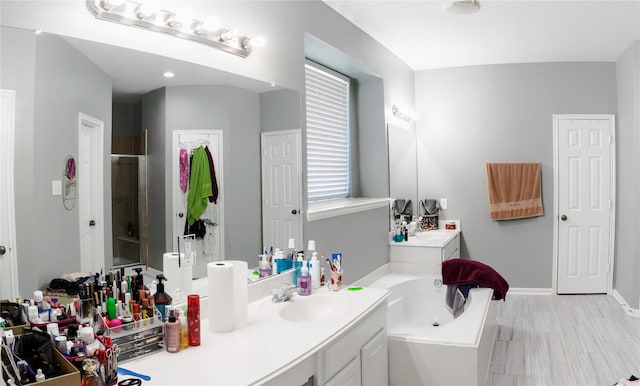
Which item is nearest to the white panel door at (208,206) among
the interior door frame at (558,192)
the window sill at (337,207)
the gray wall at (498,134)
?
the window sill at (337,207)

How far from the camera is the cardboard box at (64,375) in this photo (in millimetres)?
1057

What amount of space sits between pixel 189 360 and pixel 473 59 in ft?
14.7

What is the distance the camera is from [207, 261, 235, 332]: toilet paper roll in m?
1.74

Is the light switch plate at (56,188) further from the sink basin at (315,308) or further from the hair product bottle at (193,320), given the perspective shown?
the sink basin at (315,308)

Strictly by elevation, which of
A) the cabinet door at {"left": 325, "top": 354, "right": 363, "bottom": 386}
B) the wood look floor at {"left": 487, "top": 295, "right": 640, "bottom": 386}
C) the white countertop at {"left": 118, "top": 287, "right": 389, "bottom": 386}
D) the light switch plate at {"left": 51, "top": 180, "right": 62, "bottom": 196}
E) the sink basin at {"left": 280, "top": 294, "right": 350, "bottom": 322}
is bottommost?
the wood look floor at {"left": 487, "top": 295, "right": 640, "bottom": 386}

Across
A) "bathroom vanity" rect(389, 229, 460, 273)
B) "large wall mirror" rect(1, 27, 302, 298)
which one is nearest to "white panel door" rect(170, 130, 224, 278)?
"large wall mirror" rect(1, 27, 302, 298)

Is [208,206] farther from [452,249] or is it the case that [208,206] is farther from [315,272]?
[452,249]

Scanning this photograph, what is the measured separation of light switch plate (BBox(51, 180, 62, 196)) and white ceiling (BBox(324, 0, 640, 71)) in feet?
7.40

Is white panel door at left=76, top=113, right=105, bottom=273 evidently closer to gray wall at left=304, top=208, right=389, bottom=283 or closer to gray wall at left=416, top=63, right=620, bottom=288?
gray wall at left=304, top=208, right=389, bottom=283

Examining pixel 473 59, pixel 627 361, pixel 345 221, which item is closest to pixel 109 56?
pixel 345 221

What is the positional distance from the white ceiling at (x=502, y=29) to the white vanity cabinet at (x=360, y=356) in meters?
2.16

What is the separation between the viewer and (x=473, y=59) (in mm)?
4887

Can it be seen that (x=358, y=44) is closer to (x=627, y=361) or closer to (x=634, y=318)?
(x=627, y=361)

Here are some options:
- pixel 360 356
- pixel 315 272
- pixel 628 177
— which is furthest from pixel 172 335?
pixel 628 177
